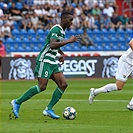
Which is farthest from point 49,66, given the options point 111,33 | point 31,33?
point 111,33

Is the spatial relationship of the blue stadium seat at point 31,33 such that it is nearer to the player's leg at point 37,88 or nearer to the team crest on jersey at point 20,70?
the team crest on jersey at point 20,70

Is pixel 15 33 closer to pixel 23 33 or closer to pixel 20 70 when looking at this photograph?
pixel 23 33

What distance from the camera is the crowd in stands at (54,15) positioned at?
2841 cm

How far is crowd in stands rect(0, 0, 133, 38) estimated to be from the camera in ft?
93.2

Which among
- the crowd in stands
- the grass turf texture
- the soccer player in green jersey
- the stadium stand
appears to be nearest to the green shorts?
the soccer player in green jersey

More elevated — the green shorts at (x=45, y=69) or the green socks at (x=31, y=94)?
the green shorts at (x=45, y=69)

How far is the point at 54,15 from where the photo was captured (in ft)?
95.5

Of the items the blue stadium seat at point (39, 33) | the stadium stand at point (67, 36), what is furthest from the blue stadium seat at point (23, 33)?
the blue stadium seat at point (39, 33)

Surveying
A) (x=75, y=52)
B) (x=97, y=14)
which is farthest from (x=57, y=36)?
(x=97, y=14)

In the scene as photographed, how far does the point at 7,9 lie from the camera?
28641 millimetres

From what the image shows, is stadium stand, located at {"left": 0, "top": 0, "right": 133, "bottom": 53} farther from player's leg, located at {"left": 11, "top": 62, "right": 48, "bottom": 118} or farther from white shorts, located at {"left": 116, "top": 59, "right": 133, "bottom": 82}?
player's leg, located at {"left": 11, "top": 62, "right": 48, "bottom": 118}

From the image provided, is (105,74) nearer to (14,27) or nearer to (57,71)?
(14,27)

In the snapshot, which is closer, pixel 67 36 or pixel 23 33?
pixel 23 33

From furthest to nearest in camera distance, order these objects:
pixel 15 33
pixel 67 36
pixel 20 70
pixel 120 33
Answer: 1. pixel 120 33
2. pixel 67 36
3. pixel 15 33
4. pixel 20 70
